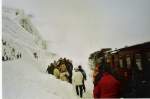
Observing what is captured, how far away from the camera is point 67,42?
7.12 ft

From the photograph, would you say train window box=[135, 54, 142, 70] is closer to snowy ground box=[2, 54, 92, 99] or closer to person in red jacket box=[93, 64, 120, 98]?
person in red jacket box=[93, 64, 120, 98]

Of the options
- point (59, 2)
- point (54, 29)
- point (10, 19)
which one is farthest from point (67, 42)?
point (10, 19)

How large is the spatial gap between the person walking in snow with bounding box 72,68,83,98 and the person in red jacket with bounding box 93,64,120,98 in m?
0.11

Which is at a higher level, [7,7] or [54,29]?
[7,7]

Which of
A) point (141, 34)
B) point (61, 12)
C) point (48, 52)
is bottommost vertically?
point (48, 52)

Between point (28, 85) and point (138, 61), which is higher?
point (138, 61)

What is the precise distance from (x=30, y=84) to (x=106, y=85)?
1.91ft

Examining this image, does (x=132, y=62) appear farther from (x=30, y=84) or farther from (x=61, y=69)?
(x=30, y=84)

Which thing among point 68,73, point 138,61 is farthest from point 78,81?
point 138,61

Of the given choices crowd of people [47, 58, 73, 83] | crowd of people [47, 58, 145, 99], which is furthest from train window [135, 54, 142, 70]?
crowd of people [47, 58, 73, 83]

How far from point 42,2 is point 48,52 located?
15.9 inches

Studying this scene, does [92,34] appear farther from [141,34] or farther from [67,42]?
[141,34]

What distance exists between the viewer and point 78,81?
2.14 metres

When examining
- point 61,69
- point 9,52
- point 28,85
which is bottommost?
point 28,85
